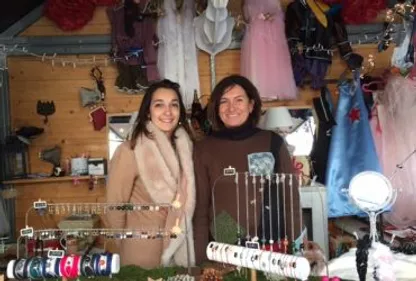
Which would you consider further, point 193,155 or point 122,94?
point 122,94

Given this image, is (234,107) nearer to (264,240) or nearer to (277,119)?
(264,240)

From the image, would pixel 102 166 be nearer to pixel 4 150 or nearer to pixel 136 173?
pixel 4 150

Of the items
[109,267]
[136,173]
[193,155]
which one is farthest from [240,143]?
[109,267]

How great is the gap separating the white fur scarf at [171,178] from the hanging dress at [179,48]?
1469mm

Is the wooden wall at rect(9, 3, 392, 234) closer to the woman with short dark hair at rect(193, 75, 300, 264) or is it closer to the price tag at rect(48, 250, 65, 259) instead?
the woman with short dark hair at rect(193, 75, 300, 264)

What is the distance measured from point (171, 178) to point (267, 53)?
1.77 metres

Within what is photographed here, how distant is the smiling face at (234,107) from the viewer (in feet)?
6.24

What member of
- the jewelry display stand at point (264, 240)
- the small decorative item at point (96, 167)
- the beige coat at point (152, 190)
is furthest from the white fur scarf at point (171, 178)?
the small decorative item at point (96, 167)

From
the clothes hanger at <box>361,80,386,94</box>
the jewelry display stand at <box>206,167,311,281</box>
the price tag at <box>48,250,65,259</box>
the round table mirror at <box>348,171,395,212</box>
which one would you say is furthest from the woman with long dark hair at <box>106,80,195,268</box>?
the clothes hanger at <box>361,80,386,94</box>

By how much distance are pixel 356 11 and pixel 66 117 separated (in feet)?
7.12

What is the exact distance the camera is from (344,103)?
135 inches

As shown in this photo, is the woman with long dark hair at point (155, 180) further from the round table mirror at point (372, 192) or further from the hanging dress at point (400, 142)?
the hanging dress at point (400, 142)

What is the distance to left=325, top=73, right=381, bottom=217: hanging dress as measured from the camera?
3.30 m

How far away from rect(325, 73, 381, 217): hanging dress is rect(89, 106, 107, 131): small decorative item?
1.59 meters
